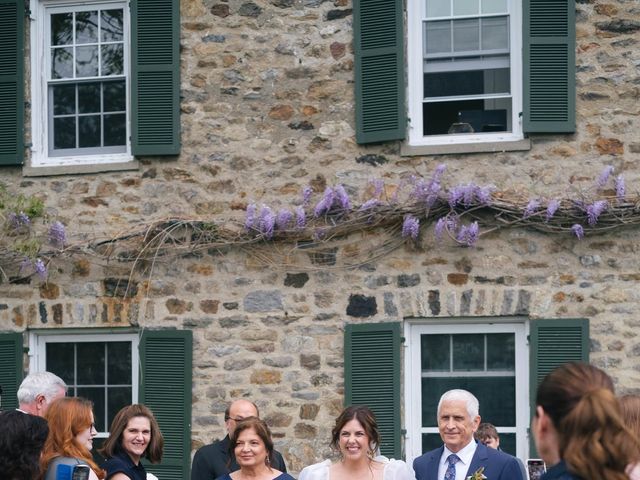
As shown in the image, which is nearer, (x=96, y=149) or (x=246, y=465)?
(x=246, y=465)

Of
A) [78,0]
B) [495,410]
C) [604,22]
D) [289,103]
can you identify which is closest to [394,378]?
[495,410]

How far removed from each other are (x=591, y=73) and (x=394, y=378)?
2.73m

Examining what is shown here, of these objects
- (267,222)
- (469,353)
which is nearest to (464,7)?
(267,222)

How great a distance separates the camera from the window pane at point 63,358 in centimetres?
1141

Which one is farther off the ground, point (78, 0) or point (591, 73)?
point (78, 0)

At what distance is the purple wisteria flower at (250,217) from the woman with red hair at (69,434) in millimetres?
4023

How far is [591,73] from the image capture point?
10.5 m

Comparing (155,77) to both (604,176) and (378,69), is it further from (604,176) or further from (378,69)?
(604,176)

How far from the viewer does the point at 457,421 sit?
7.71 m

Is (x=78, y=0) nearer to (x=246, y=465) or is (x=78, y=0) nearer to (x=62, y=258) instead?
(x=62, y=258)

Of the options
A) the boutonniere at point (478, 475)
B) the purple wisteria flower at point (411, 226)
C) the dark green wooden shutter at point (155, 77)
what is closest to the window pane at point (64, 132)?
the dark green wooden shutter at point (155, 77)

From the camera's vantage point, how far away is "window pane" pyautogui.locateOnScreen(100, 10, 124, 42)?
1162 cm

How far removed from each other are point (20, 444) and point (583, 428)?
2523 mm

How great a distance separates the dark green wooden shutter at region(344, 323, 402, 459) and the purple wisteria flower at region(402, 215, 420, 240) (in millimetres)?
696
